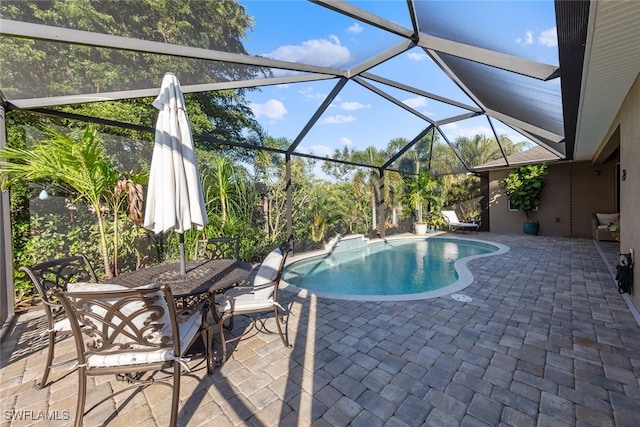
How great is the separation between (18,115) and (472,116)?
463 inches

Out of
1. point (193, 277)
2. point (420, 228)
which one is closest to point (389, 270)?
point (193, 277)

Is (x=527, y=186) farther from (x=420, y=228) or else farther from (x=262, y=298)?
(x=262, y=298)

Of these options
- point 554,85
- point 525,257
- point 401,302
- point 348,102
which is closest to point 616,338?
point 401,302

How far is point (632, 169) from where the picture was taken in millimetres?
4176

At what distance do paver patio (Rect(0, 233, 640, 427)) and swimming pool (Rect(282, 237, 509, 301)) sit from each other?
1236 mm

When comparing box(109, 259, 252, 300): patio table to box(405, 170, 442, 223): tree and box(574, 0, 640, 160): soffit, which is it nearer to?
box(574, 0, 640, 160): soffit

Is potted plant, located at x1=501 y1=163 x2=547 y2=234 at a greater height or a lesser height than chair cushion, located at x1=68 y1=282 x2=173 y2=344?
greater

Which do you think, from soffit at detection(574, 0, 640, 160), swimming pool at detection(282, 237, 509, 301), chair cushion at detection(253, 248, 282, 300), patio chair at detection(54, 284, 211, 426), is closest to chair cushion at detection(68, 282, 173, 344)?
patio chair at detection(54, 284, 211, 426)

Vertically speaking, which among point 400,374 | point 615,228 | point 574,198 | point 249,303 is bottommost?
point 400,374

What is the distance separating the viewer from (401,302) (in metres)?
4.36

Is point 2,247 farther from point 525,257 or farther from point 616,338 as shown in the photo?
point 525,257

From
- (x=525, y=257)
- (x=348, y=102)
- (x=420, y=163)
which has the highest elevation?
(x=348, y=102)

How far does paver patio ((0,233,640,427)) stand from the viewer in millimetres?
2068

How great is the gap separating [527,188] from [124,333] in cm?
1516
